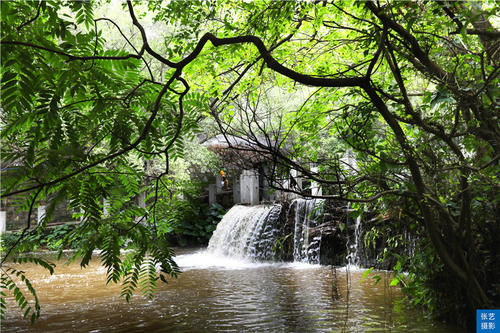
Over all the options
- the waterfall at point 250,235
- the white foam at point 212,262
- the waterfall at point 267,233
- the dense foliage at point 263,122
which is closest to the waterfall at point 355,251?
the waterfall at point 267,233

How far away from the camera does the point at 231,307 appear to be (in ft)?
19.4

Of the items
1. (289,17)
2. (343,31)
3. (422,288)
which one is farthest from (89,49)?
(343,31)

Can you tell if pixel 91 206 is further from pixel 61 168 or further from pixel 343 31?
pixel 343 31

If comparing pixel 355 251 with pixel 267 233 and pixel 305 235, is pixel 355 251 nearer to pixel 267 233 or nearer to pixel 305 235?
pixel 305 235

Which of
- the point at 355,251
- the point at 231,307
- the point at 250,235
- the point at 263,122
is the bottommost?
the point at 231,307

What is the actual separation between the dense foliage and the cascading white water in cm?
520

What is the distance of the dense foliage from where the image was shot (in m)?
1.75

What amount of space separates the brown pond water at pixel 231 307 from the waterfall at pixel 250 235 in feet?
8.62

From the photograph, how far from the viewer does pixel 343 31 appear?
5934 mm

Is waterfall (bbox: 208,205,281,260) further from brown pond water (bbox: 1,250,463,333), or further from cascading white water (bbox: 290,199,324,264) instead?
brown pond water (bbox: 1,250,463,333)

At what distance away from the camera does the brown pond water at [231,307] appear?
479cm

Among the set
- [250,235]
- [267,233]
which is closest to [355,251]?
[267,233]

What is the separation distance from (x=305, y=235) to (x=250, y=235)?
205cm

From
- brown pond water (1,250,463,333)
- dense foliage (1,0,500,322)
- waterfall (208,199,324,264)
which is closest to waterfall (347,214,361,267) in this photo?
brown pond water (1,250,463,333)
